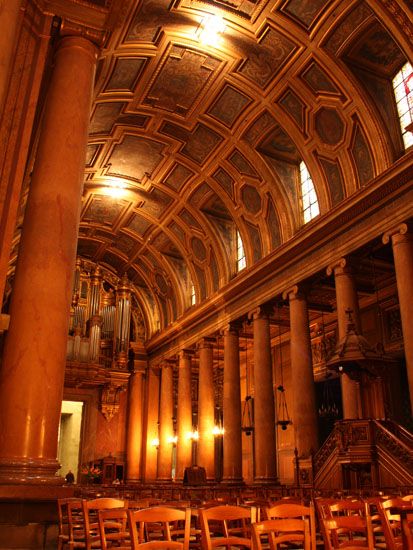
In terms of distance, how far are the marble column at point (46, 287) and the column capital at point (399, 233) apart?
312 inches

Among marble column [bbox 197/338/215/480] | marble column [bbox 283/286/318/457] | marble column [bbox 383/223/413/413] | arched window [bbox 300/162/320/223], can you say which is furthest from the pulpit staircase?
marble column [bbox 197/338/215/480]

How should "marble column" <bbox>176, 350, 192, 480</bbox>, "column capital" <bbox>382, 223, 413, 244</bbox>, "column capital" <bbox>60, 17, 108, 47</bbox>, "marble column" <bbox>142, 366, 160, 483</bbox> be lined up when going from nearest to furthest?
"column capital" <bbox>60, 17, 108, 47</bbox> → "column capital" <bbox>382, 223, 413, 244</bbox> → "marble column" <bbox>176, 350, 192, 480</bbox> → "marble column" <bbox>142, 366, 160, 483</bbox>

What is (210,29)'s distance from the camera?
44.8ft

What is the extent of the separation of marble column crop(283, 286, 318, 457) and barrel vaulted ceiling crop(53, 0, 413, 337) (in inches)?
101

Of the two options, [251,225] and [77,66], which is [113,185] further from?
[77,66]

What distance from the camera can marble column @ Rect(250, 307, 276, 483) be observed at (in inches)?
625

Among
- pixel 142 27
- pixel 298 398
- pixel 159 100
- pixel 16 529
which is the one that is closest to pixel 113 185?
pixel 159 100

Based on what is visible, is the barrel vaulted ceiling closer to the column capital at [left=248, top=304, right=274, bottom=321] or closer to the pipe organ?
the column capital at [left=248, top=304, right=274, bottom=321]

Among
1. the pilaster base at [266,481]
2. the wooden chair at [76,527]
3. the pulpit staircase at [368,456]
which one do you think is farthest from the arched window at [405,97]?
the wooden chair at [76,527]

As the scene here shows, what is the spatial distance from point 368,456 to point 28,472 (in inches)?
326

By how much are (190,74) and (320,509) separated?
1347 cm

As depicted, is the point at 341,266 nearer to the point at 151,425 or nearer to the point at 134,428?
the point at 151,425

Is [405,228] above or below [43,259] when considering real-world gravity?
above

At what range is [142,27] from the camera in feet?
44.1
